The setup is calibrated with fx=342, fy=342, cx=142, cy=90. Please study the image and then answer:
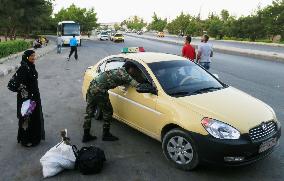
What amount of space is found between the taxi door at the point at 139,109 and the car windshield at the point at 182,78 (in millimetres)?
290

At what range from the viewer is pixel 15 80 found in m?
5.73

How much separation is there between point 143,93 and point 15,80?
2.16 meters

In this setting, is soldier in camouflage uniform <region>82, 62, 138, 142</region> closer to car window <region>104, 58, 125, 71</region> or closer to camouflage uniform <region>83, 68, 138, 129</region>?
camouflage uniform <region>83, 68, 138, 129</region>

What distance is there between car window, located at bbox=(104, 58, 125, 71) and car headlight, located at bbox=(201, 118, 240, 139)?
250 cm

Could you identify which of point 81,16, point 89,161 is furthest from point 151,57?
point 81,16

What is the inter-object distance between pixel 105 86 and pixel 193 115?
5.98ft

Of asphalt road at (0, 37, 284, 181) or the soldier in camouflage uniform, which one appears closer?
asphalt road at (0, 37, 284, 181)

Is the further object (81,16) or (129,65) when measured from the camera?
(81,16)

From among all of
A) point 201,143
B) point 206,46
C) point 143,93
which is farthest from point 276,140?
point 206,46

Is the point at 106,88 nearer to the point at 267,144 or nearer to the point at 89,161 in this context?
the point at 89,161

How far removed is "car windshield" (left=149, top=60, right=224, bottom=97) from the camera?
18.5ft

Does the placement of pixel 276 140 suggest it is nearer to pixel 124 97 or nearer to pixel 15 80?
pixel 124 97

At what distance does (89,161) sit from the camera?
4914mm

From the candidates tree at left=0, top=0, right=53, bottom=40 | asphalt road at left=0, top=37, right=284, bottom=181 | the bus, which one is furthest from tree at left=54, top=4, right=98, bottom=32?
asphalt road at left=0, top=37, right=284, bottom=181
